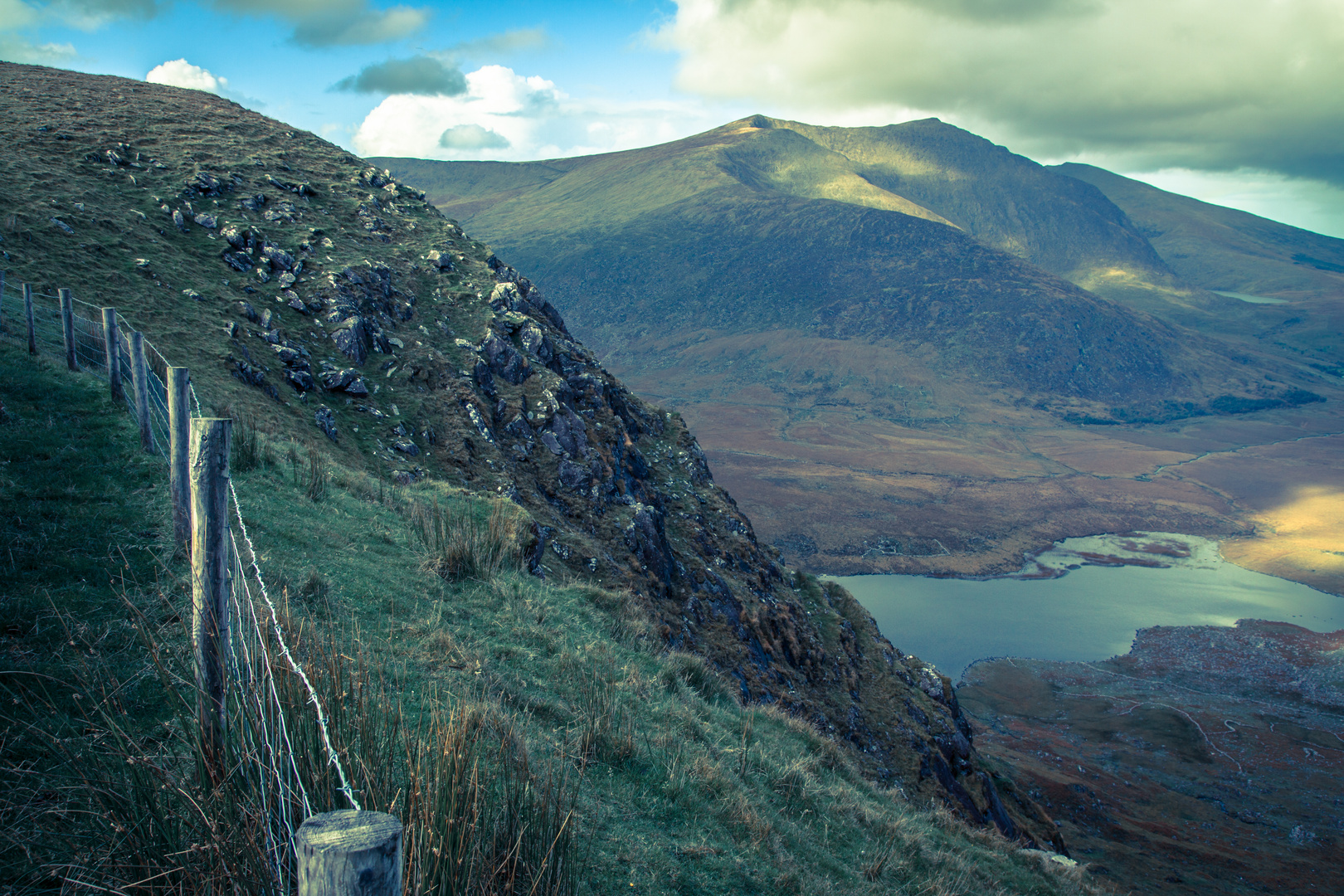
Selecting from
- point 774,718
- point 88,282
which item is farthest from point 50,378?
point 774,718

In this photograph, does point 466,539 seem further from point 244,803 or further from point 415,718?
point 244,803

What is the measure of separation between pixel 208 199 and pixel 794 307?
396 ft

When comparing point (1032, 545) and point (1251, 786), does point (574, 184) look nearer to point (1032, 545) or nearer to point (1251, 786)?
point (1032, 545)

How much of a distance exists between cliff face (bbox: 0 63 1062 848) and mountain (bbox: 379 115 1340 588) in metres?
37.5

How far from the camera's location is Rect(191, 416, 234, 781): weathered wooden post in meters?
2.82

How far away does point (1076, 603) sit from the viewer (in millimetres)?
52500

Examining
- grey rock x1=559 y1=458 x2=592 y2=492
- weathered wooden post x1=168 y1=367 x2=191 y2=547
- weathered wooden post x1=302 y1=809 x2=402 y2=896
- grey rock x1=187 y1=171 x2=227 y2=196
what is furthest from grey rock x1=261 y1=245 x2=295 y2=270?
weathered wooden post x1=302 y1=809 x2=402 y2=896

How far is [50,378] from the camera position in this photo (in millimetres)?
8758

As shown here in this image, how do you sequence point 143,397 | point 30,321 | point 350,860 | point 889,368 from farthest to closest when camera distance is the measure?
point 889,368, point 30,321, point 143,397, point 350,860

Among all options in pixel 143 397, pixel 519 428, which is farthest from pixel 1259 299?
pixel 143 397

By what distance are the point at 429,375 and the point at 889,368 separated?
107 metres

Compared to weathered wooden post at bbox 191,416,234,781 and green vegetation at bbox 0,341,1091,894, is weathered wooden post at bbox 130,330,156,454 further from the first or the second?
weathered wooden post at bbox 191,416,234,781

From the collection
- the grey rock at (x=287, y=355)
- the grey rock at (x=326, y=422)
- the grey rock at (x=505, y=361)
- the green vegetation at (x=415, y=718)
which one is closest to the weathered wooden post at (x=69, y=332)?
the green vegetation at (x=415, y=718)

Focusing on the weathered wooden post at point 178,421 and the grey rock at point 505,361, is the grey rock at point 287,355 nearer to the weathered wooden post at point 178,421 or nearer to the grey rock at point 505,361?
the grey rock at point 505,361
